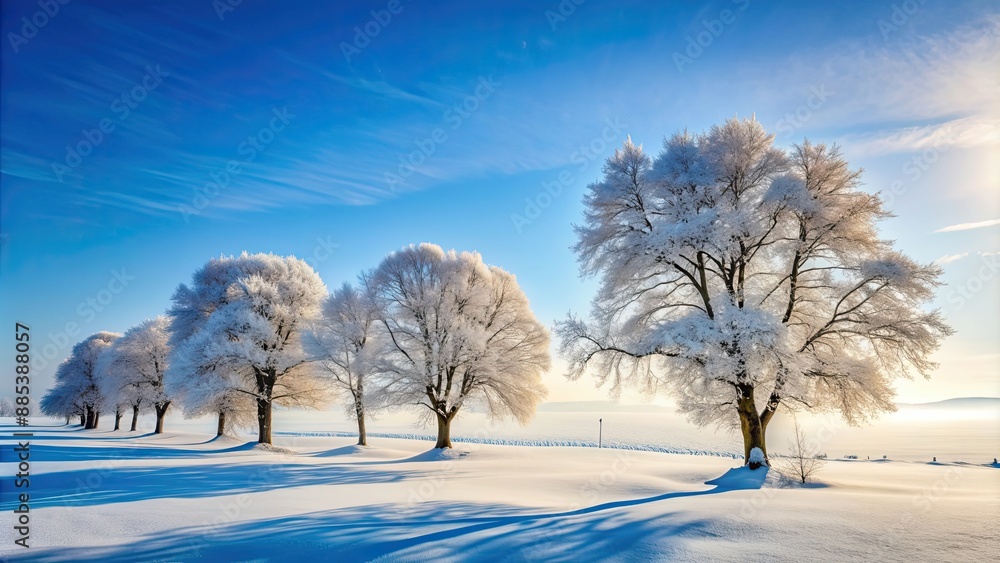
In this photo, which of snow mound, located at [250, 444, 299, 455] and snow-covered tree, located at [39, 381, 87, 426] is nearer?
snow mound, located at [250, 444, 299, 455]

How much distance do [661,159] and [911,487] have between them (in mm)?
11335

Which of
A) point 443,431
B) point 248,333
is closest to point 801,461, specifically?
point 443,431

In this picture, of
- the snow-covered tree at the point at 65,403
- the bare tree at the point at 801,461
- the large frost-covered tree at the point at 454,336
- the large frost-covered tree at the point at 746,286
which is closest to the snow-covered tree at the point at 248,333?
the large frost-covered tree at the point at 454,336

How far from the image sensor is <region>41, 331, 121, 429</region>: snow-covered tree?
47.3 metres

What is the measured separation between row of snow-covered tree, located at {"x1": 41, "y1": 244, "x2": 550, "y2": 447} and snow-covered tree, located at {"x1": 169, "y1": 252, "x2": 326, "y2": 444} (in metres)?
0.07

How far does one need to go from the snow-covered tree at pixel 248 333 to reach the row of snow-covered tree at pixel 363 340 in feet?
0.22

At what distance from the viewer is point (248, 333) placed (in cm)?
2619

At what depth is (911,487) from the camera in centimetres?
1187

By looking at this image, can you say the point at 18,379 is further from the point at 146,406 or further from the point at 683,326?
the point at 146,406

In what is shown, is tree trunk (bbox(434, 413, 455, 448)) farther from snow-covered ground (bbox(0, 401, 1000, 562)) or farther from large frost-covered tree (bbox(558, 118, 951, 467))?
large frost-covered tree (bbox(558, 118, 951, 467))

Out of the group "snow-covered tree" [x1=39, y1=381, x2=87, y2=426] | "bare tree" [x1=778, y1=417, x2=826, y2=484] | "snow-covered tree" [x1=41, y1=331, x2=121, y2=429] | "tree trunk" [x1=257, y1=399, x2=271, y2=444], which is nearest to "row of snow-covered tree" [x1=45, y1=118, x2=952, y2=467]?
"bare tree" [x1=778, y1=417, x2=826, y2=484]

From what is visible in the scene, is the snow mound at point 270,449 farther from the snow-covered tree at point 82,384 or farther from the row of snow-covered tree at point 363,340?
the snow-covered tree at point 82,384

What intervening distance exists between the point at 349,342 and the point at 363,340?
871 mm

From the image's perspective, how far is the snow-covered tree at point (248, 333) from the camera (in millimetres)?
25125
